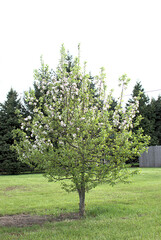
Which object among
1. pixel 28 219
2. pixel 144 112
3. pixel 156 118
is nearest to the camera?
pixel 28 219

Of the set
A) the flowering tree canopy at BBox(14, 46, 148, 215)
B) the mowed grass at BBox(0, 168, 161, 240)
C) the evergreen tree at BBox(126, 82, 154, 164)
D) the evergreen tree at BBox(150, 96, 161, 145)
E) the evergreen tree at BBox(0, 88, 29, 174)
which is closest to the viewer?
the mowed grass at BBox(0, 168, 161, 240)

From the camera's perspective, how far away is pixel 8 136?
83.6ft

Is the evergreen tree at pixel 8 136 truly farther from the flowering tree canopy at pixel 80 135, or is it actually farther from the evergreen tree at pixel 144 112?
the flowering tree canopy at pixel 80 135

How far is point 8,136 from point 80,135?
21.0m

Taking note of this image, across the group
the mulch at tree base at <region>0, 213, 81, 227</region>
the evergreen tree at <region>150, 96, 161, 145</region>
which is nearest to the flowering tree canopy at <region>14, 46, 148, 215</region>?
the mulch at tree base at <region>0, 213, 81, 227</region>

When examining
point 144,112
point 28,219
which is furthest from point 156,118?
point 28,219

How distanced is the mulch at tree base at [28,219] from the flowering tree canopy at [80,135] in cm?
44

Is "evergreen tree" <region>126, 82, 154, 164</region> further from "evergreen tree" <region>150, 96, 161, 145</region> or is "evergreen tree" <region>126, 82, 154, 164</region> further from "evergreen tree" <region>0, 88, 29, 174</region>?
"evergreen tree" <region>0, 88, 29, 174</region>

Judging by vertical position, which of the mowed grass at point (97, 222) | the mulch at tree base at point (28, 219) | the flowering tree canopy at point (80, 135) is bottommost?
the mulch at tree base at point (28, 219)

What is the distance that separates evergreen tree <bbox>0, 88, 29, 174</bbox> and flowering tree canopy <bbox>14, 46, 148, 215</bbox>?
1892 centimetres

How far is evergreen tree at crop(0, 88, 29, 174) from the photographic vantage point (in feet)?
81.5

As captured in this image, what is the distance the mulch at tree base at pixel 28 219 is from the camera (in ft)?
19.2

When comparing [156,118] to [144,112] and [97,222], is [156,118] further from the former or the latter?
[97,222]

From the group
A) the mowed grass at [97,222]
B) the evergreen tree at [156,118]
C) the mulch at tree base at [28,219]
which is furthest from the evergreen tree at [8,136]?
the mulch at tree base at [28,219]
